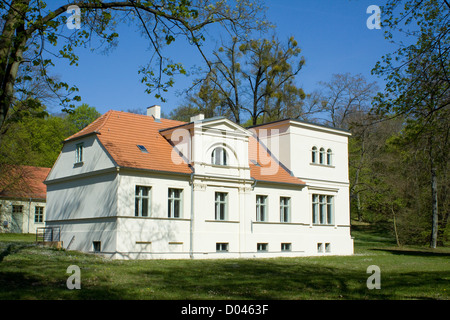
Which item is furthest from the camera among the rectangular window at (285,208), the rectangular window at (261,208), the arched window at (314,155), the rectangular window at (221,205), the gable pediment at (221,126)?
the arched window at (314,155)

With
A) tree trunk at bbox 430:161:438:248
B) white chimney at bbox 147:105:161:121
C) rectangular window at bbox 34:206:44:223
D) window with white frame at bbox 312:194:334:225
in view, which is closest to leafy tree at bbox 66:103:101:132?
rectangular window at bbox 34:206:44:223

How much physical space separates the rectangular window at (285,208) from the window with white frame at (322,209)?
2.36m

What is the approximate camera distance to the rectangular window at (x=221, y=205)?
27391 millimetres

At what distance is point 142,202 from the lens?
81.2 feet

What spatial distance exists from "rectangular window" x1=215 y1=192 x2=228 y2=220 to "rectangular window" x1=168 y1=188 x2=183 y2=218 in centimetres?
230

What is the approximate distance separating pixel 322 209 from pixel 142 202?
1319 cm

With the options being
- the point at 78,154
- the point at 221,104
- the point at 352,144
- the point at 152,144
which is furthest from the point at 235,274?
the point at 352,144

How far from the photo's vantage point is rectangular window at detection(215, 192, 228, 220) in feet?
89.9

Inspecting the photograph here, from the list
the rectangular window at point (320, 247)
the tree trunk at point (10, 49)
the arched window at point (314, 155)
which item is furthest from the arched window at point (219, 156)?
the tree trunk at point (10, 49)

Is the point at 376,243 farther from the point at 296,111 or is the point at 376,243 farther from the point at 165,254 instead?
the point at 165,254

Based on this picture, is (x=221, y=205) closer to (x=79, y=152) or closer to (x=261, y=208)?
(x=261, y=208)

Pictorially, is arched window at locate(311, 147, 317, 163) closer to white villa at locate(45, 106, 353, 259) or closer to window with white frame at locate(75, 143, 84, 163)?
white villa at locate(45, 106, 353, 259)

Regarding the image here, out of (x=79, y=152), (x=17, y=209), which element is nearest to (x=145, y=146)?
(x=79, y=152)

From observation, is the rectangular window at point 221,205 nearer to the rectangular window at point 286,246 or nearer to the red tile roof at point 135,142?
the red tile roof at point 135,142
